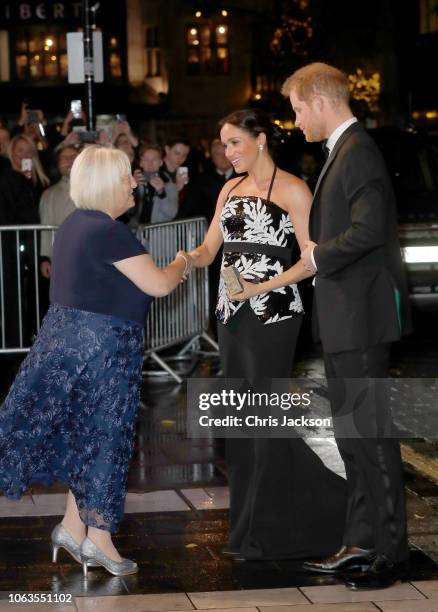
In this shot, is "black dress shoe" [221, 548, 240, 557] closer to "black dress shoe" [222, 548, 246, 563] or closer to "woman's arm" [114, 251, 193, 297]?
"black dress shoe" [222, 548, 246, 563]

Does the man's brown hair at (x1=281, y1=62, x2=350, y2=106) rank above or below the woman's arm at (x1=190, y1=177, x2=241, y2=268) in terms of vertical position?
above

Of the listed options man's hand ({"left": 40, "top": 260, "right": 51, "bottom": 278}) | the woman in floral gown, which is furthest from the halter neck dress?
man's hand ({"left": 40, "top": 260, "right": 51, "bottom": 278})

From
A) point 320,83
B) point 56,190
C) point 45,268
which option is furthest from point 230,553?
point 56,190

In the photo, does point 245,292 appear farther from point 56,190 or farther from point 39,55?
point 39,55

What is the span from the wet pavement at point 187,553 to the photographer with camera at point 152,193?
4.62 meters

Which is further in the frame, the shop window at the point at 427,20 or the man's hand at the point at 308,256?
the shop window at the point at 427,20

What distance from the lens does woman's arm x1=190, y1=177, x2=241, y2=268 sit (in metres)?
6.72

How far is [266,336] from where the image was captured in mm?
6492

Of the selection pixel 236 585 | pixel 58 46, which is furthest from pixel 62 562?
pixel 58 46

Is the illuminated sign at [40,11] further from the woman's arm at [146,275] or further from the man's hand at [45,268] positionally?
the woman's arm at [146,275]

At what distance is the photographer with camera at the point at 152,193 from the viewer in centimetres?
1345

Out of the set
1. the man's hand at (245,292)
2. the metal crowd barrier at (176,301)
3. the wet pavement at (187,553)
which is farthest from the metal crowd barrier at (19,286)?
the man's hand at (245,292)

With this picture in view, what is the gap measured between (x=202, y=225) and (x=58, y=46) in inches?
1577

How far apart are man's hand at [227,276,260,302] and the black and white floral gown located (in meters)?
0.08
